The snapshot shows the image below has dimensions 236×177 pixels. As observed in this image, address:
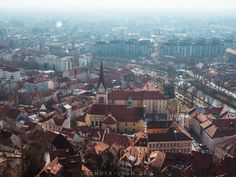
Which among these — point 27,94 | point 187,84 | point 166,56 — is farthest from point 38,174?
point 166,56

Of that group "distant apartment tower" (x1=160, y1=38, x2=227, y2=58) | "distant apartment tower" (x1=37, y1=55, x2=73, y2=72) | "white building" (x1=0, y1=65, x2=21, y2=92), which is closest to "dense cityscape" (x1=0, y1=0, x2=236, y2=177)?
"white building" (x1=0, y1=65, x2=21, y2=92)

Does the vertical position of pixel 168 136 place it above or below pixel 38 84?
above

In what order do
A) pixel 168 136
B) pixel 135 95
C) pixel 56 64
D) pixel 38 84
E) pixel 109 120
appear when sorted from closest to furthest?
pixel 168 136, pixel 109 120, pixel 135 95, pixel 38 84, pixel 56 64

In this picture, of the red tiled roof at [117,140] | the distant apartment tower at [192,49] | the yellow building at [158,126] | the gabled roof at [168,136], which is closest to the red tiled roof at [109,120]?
the yellow building at [158,126]

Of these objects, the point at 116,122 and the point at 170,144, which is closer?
the point at 170,144

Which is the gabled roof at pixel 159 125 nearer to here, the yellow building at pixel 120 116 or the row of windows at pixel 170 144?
the yellow building at pixel 120 116

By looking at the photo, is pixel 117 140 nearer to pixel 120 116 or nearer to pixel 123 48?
pixel 120 116

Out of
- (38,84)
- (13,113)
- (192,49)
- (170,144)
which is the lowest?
(192,49)

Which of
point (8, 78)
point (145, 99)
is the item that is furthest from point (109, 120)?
point (8, 78)
